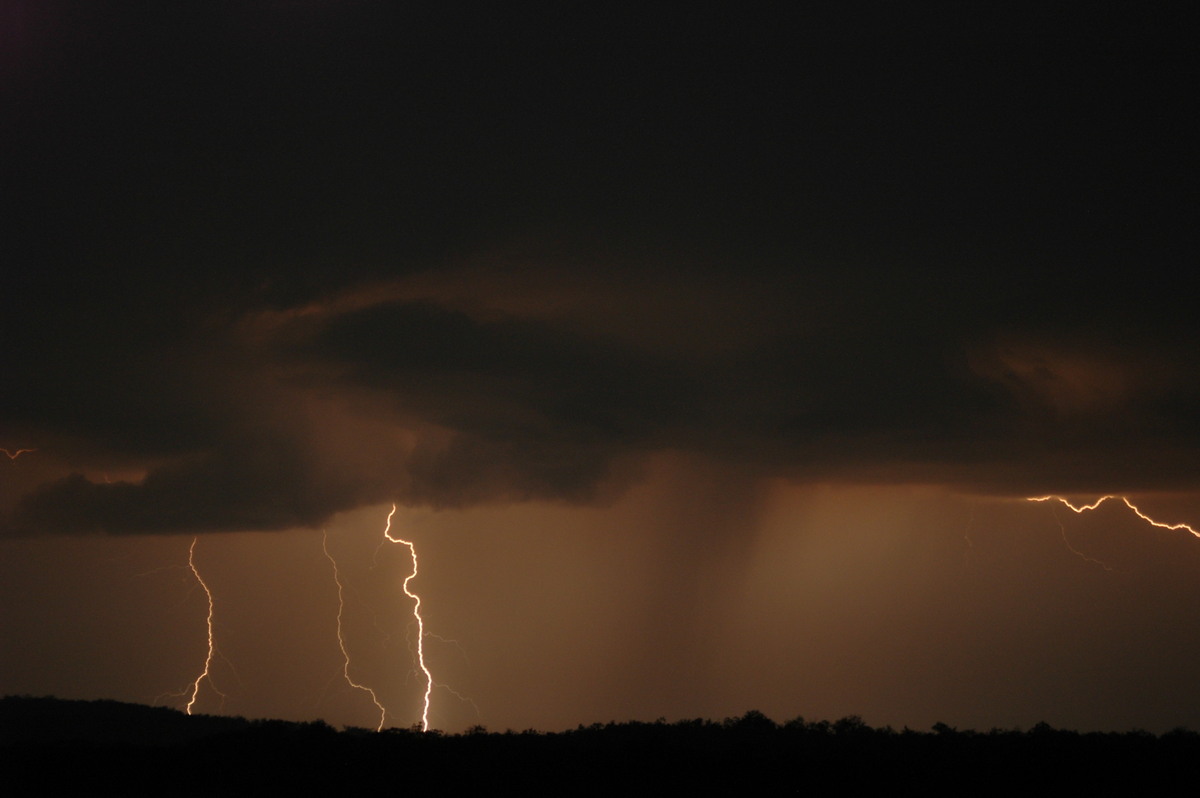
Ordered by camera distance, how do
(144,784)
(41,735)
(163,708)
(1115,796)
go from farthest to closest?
(163,708)
(41,735)
(144,784)
(1115,796)

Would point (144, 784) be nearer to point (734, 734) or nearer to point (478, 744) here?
point (478, 744)

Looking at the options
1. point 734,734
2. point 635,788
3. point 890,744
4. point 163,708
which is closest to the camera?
point 635,788

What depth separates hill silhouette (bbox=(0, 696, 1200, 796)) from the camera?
25.5 m

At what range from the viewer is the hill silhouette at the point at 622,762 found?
25.5m

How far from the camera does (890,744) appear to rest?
30125 mm

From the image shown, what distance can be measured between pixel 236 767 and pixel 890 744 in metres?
17.7

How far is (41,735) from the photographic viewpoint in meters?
39.6

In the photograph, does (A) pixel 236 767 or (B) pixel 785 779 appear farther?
(A) pixel 236 767

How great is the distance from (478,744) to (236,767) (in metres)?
6.66

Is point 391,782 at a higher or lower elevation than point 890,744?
lower

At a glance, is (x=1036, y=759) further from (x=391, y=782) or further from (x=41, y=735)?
(x=41, y=735)

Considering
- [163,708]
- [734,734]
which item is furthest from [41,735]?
[734,734]

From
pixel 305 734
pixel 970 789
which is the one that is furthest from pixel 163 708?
→ pixel 970 789

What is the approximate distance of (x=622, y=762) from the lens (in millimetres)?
27594
